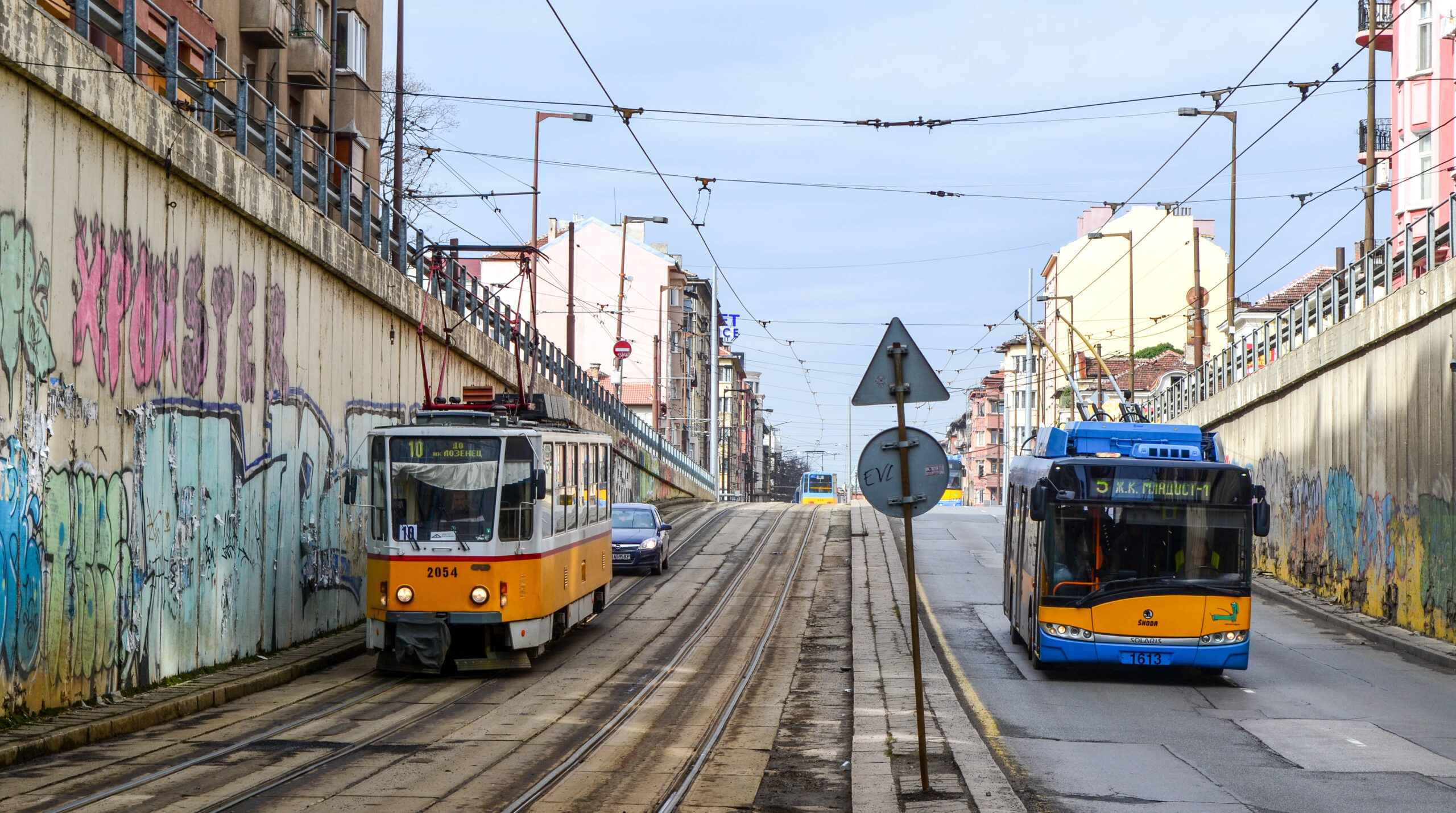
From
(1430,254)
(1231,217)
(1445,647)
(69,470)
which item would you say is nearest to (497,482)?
(69,470)

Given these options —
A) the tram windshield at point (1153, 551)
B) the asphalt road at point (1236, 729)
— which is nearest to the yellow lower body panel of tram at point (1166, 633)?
the tram windshield at point (1153, 551)

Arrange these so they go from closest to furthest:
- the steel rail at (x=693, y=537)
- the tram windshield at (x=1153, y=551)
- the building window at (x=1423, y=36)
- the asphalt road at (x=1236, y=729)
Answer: the asphalt road at (x=1236, y=729)
the tram windshield at (x=1153, y=551)
the steel rail at (x=693, y=537)
the building window at (x=1423, y=36)

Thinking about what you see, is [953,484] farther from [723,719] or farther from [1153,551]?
[723,719]

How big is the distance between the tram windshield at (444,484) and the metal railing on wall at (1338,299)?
1312 centimetres

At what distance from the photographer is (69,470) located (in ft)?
39.8

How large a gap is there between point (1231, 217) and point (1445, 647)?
2701 centimetres

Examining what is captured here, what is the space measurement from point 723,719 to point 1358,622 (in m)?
13.6

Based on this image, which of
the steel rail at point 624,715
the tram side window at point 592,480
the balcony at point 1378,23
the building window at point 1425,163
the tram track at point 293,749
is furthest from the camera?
the balcony at point 1378,23

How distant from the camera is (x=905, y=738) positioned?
36.7 ft

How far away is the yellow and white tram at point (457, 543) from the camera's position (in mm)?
15500

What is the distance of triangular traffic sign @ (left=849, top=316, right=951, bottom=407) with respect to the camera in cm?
917

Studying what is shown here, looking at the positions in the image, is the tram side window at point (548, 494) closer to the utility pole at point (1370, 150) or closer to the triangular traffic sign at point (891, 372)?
the triangular traffic sign at point (891, 372)

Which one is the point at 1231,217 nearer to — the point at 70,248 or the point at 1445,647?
the point at 1445,647

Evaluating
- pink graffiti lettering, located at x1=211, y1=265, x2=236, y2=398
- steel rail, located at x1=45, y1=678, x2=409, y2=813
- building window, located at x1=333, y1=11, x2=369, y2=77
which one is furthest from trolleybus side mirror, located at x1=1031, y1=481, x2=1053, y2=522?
building window, located at x1=333, y1=11, x2=369, y2=77
